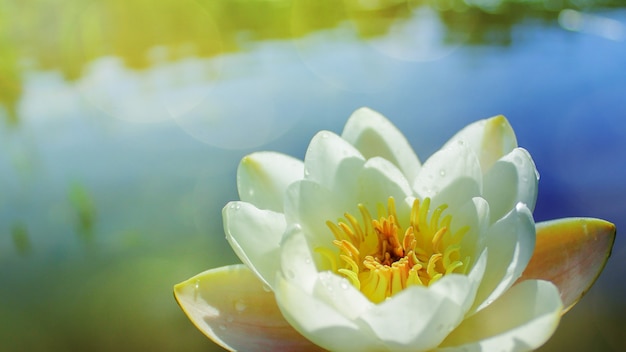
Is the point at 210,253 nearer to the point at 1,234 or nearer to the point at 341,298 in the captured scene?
the point at 1,234

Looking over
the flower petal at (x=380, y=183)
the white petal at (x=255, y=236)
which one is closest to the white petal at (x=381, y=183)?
the flower petal at (x=380, y=183)

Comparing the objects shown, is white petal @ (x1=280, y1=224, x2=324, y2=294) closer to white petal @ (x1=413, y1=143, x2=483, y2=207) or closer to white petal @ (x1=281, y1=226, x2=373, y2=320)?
white petal @ (x1=281, y1=226, x2=373, y2=320)

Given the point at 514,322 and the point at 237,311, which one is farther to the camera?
the point at 237,311

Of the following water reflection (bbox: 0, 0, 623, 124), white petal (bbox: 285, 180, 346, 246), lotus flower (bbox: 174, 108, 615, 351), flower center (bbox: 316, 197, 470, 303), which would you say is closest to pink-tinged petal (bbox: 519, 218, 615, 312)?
lotus flower (bbox: 174, 108, 615, 351)

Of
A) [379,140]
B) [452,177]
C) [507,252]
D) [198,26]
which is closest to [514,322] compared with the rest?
[507,252]

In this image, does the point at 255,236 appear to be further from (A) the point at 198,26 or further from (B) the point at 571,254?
(A) the point at 198,26

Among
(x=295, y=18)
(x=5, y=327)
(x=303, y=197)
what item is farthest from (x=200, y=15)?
(x=303, y=197)
